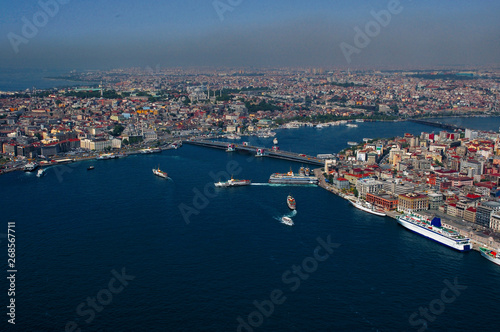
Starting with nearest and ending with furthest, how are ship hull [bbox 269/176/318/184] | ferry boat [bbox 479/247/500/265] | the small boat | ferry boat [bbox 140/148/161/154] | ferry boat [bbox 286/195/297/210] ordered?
ferry boat [bbox 479/247/500/265] → the small boat → ferry boat [bbox 286/195/297/210] → ship hull [bbox 269/176/318/184] → ferry boat [bbox 140/148/161/154]

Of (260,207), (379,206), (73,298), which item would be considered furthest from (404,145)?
(73,298)

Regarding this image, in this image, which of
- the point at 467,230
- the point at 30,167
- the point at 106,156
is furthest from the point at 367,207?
the point at 30,167

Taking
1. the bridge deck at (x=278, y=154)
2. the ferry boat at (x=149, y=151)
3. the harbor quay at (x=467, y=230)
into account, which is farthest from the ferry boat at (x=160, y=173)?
the harbor quay at (x=467, y=230)

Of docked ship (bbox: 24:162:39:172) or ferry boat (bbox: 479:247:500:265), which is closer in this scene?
ferry boat (bbox: 479:247:500:265)

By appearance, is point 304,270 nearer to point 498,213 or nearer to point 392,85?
point 498,213

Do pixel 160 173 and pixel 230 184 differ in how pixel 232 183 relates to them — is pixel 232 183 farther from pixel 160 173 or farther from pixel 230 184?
pixel 160 173

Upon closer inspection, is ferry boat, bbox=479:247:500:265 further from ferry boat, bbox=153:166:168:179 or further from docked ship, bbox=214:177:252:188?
ferry boat, bbox=153:166:168:179

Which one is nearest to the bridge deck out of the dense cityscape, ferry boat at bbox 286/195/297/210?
the dense cityscape
